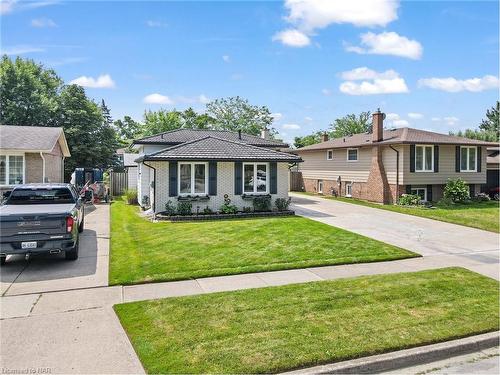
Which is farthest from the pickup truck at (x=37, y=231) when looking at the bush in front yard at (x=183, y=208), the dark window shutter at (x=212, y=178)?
the dark window shutter at (x=212, y=178)

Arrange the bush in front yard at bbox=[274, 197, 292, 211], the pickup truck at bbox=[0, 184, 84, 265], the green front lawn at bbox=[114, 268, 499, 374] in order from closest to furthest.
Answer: the green front lawn at bbox=[114, 268, 499, 374] < the pickup truck at bbox=[0, 184, 84, 265] < the bush in front yard at bbox=[274, 197, 292, 211]

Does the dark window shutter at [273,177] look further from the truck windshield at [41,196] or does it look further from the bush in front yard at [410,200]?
the truck windshield at [41,196]

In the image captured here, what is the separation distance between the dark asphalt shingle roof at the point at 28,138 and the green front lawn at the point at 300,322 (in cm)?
1668

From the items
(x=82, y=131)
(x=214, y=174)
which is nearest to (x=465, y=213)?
(x=214, y=174)

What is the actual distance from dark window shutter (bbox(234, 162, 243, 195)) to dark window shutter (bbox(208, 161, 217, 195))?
0.93 meters

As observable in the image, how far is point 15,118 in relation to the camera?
35.9m

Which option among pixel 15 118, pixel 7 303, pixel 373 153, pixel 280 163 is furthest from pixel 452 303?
pixel 15 118

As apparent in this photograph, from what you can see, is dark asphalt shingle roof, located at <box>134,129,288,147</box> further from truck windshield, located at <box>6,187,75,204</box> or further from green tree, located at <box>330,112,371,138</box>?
green tree, located at <box>330,112,371,138</box>

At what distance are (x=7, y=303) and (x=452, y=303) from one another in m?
7.78

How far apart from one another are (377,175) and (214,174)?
1158 cm

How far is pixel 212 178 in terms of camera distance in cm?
1662

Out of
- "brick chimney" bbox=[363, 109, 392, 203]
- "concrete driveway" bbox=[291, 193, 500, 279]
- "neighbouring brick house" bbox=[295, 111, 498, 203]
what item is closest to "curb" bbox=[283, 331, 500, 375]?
"concrete driveway" bbox=[291, 193, 500, 279]

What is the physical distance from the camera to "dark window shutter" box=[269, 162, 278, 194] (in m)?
17.5

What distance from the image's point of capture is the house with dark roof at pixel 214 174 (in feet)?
52.7
